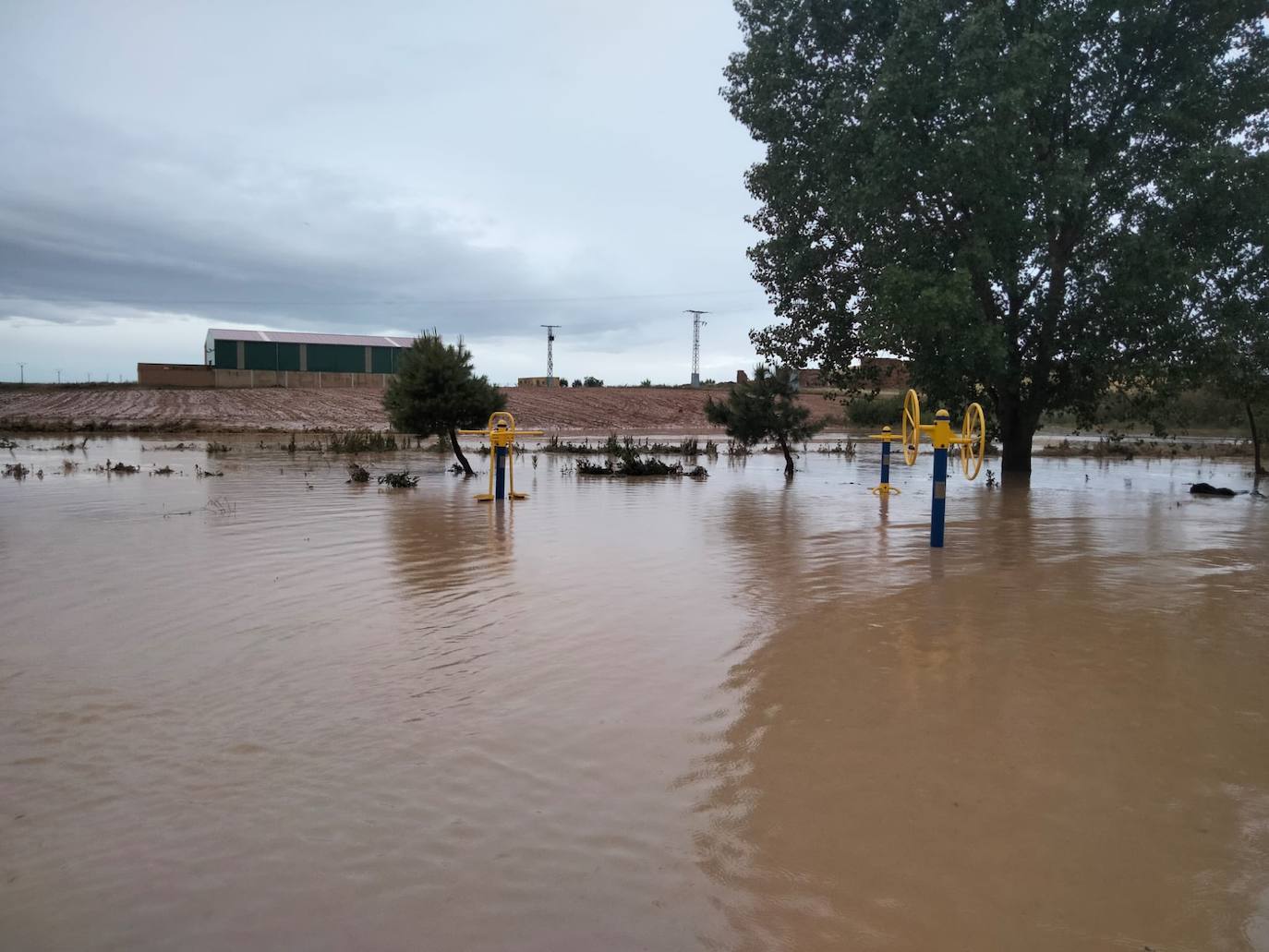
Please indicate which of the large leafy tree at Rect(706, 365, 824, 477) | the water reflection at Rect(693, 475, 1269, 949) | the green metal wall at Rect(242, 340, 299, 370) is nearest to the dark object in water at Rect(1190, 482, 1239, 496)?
the large leafy tree at Rect(706, 365, 824, 477)

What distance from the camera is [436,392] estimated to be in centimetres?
2250

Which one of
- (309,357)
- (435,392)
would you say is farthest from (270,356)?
(435,392)

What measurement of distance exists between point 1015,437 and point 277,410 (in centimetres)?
3870

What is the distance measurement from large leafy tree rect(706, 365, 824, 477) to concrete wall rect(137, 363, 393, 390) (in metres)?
40.0

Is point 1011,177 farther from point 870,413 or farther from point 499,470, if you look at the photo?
point 870,413

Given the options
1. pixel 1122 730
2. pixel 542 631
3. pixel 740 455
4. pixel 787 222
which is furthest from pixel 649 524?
pixel 740 455

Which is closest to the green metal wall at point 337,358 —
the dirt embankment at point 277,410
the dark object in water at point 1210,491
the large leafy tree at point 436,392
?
the dirt embankment at point 277,410

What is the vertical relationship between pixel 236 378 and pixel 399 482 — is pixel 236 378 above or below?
above

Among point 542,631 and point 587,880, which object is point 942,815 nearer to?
point 587,880

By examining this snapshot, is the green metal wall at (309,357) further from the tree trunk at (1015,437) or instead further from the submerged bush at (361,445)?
the tree trunk at (1015,437)

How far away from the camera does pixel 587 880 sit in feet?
10.2

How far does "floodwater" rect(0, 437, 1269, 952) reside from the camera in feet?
9.66

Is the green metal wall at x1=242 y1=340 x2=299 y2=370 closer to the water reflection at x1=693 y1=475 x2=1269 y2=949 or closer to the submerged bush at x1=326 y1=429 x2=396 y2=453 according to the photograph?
the submerged bush at x1=326 y1=429 x2=396 y2=453

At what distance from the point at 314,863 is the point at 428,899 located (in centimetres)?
51
